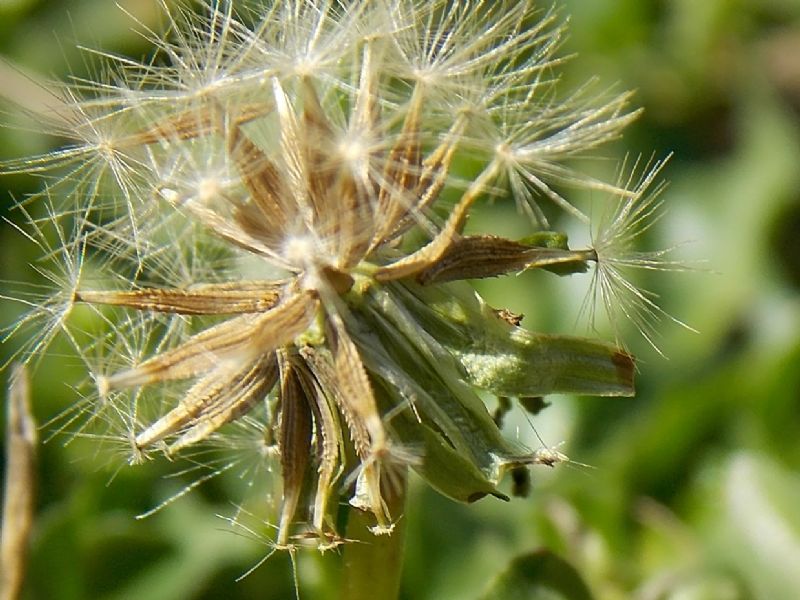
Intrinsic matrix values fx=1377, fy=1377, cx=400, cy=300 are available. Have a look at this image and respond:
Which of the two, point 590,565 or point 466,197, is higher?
point 466,197

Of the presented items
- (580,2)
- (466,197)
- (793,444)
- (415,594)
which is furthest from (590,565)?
(580,2)

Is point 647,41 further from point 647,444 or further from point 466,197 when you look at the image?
A: point 466,197

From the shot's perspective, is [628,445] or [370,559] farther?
[628,445]

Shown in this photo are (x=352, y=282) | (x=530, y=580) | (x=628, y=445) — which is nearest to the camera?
(x=352, y=282)

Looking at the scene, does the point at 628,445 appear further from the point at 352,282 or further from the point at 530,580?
the point at 352,282

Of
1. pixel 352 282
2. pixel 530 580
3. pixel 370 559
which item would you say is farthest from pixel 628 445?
pixel 352 282

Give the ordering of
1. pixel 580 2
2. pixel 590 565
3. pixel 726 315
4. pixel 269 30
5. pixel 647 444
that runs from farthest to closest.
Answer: pixel 580 2, pixel 726 315, pixel 647 444, pixel 590 565, pixel 269 30
